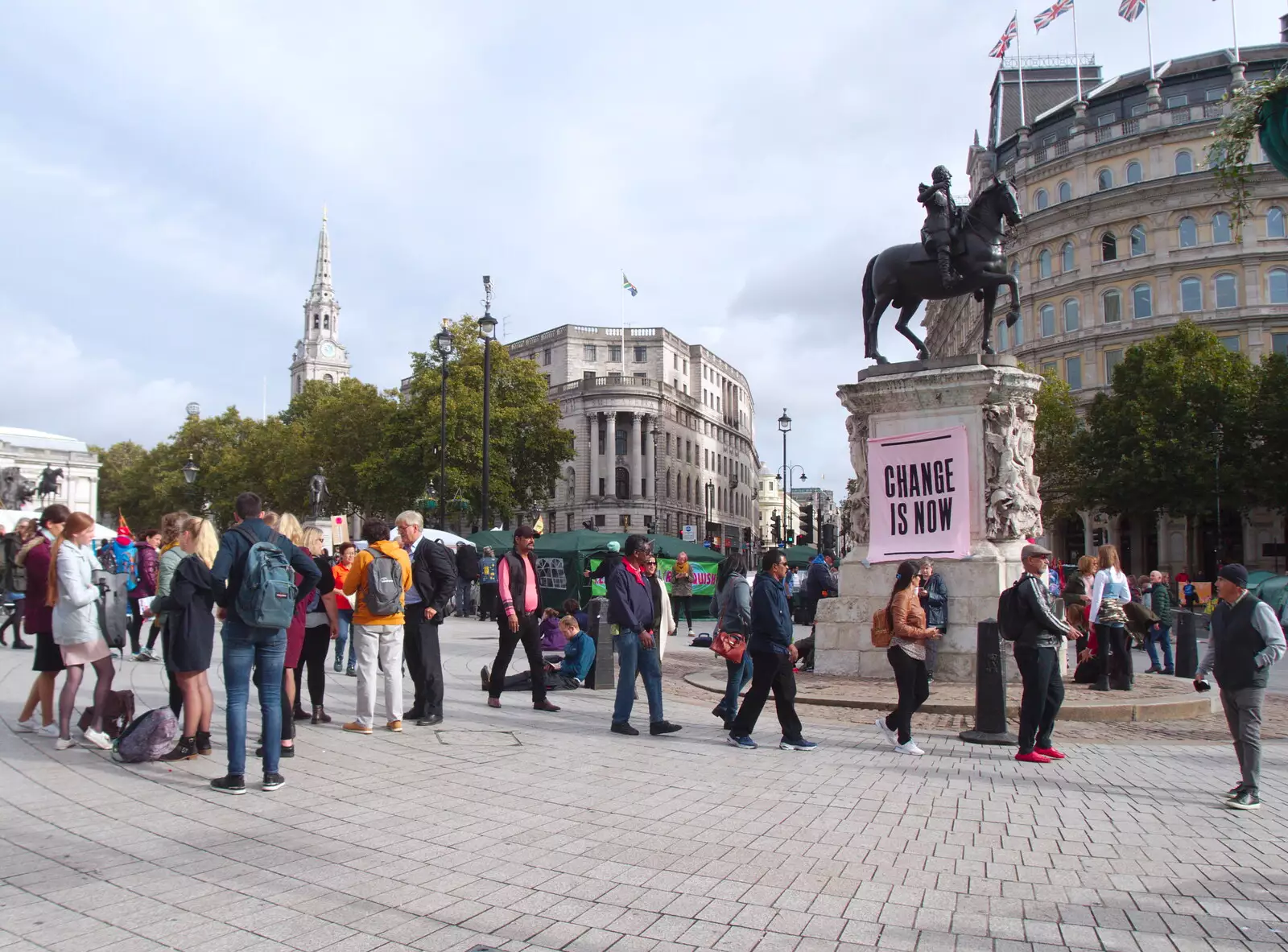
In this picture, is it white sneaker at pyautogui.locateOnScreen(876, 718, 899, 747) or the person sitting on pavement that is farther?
the person sitting on pavement

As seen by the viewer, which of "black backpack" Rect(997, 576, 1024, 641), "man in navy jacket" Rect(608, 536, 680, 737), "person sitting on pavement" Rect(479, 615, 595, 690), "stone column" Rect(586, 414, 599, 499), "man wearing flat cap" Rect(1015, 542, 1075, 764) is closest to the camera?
"man wearing flat cap" Rect(1015, 542, 1075, 764)

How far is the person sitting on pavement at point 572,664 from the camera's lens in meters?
11.9

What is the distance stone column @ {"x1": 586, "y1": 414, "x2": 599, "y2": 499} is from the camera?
8394 cm

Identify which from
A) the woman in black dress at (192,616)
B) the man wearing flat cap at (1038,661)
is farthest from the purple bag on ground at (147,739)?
the man wearing flat cap at (1038,661)

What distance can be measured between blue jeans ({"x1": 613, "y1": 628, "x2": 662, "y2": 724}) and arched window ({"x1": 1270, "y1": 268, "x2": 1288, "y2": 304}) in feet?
175

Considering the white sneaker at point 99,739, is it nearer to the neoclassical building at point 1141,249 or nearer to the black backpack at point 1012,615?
the black backpack at point 1012,615

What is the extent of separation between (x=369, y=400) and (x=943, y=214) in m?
55.1

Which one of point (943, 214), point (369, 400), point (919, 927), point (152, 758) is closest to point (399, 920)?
point (919, 927)

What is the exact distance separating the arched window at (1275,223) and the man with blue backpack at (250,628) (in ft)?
189

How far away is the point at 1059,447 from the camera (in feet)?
151

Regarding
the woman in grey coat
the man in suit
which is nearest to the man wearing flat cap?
the woman in grey coat

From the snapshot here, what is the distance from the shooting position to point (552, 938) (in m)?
3.95

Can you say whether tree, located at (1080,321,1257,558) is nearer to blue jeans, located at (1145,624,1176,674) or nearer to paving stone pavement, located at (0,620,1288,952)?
blue jeans, located at (1145,624,1176,674)

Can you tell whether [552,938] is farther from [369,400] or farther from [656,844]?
[369,400]
